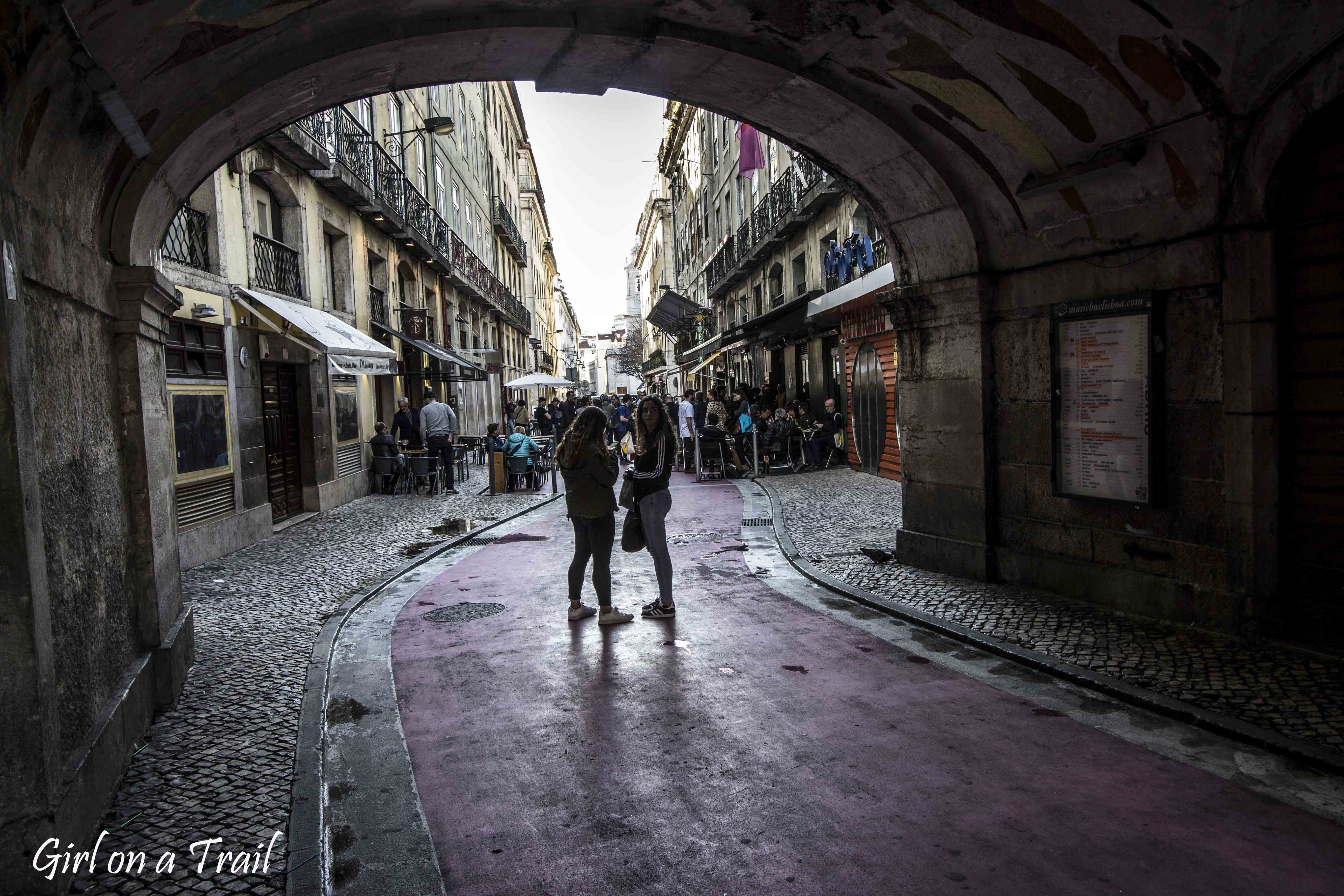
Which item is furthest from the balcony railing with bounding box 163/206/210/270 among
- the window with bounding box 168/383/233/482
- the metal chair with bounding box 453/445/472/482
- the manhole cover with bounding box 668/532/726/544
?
the metal chair with bounding box 453/445/472/482

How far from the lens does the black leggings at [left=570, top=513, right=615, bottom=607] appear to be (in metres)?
6.55

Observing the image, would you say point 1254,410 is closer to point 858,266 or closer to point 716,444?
point 858,266

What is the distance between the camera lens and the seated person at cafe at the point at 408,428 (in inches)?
661

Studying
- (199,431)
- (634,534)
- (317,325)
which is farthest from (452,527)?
(634,534)

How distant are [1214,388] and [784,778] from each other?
401cm

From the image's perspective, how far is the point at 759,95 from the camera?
7.25 m

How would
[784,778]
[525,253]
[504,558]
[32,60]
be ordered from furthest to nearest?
[525,253], [504,558], [784,778], [32,60]

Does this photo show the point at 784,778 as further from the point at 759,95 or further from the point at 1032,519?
the point at 759,95

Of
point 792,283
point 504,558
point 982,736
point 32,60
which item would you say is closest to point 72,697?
point 32,60

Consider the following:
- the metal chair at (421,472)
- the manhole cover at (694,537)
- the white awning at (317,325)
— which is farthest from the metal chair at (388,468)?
the manhole cover at (694,537)

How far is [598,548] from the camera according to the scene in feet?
21.5

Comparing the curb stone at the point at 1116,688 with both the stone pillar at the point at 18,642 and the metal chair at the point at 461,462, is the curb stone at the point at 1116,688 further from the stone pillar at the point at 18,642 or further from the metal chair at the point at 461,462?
the metal chair at the point at 461,462

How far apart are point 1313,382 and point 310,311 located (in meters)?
13.1

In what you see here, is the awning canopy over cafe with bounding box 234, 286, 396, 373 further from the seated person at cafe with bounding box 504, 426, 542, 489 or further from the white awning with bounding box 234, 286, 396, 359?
the seated person at cafe with bounding box 504, 426, 542, 489
